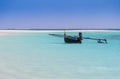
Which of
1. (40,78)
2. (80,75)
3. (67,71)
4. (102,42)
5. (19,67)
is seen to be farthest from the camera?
(102,42)

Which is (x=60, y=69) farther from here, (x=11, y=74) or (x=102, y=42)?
(x=102, y=42)

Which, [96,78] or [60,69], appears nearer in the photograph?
[96,78]

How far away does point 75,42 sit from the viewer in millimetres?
22438

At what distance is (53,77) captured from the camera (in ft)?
25.0

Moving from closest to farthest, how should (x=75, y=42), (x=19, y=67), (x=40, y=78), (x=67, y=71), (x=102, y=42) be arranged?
(x=40, y=78) → (x=67, y=71) → (x=19, y=67) → (x=75, y=42) → (x=102, y=42)

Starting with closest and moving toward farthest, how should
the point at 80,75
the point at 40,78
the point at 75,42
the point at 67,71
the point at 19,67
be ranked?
the point at 40,78 → the point at 80,75 → the point at 67,71 → the point at 19,67 → the point at 75,42

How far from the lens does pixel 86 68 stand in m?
9.30

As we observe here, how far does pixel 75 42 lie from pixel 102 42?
297 centimetres

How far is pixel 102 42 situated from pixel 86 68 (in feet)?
50.6

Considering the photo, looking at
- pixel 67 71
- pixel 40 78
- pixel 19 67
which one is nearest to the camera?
pixel 40 78

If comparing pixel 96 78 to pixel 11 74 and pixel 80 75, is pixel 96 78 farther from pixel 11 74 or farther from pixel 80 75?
pixel 11 74

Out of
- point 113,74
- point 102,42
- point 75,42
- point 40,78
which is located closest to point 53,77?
point 40,78

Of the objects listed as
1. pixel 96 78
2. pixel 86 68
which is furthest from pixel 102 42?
pixel 96 78

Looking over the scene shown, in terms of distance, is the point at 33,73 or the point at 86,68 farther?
the point at 86,68
